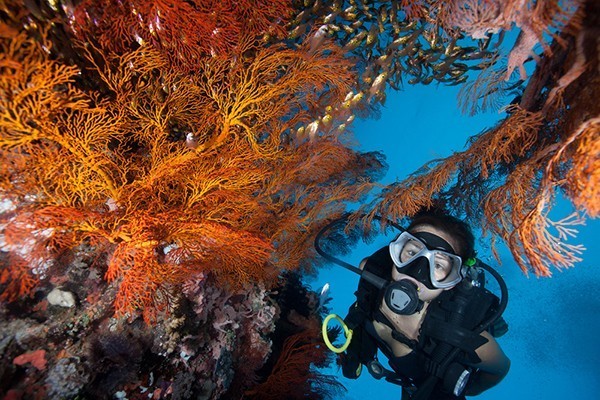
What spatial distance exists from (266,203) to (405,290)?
2100 millimetres

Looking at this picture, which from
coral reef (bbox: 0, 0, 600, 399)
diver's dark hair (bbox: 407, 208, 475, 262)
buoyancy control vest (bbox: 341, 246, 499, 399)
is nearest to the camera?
coral reef (bbox: 0, 0, 600, 399)

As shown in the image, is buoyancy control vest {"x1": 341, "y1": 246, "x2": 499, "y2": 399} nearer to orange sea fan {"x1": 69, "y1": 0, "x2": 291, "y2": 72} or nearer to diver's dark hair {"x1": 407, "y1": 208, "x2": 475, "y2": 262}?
diver's dark hair {"x1": 407, "y1": 208, "x2": 475, "y2": 262}

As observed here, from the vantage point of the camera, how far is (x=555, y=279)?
34906 millimetres

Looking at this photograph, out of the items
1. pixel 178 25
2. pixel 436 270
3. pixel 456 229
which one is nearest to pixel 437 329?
pixel 436 270

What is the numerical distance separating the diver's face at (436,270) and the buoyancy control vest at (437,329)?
11cm

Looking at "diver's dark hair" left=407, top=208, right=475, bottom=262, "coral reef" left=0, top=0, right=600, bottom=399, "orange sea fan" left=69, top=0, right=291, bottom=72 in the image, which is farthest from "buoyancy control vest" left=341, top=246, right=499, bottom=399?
"orange sea fan" left=69, top=0, right=291, bottom=72

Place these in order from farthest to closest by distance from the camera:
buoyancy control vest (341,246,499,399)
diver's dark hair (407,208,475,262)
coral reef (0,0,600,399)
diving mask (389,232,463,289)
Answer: diver's dark hair (407,208,475,262)
diving mask (389,232,463,289)
buoyancy control vest (341,246,499,399)
coral reef (0,0,600,399)

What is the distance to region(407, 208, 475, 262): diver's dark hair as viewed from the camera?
4.21 metres

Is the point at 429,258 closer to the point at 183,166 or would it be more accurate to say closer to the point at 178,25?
the point at 183,166

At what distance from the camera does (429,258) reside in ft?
13.2

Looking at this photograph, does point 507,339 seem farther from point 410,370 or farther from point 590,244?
point 410,370

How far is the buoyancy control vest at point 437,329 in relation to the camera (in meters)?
3.67

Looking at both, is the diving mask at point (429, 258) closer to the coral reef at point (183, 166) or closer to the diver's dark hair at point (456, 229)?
the diver's dark hair at point (456, 229)

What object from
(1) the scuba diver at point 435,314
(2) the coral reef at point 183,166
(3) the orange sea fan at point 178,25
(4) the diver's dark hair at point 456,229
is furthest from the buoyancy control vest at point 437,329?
(3) the orange sea fan at point 178,25
